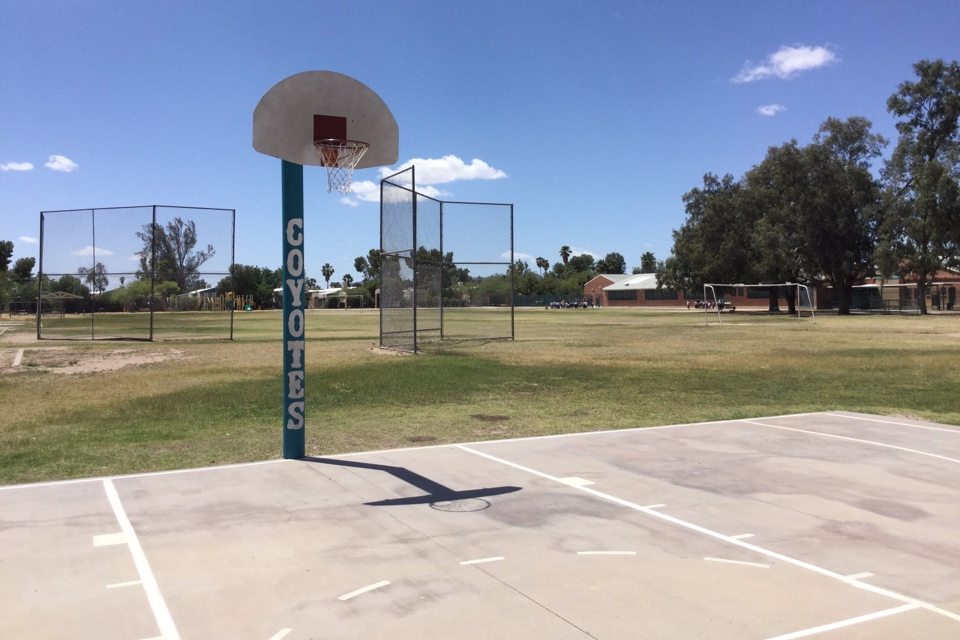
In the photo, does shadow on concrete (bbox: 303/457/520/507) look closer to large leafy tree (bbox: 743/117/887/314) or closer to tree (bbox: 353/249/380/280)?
large leafy tree (bbox: 743/117/887/314)

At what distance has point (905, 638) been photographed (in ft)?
12.0

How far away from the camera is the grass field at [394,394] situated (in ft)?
28.9

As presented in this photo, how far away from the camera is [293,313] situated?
794 centimetres

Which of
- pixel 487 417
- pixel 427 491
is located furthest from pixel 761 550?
pixel 487 417

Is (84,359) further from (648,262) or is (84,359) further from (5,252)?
(648,262)

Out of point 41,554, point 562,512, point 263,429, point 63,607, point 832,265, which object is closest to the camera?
point 63,607

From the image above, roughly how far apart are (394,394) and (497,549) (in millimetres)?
8259

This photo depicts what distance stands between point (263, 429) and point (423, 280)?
12365 mm

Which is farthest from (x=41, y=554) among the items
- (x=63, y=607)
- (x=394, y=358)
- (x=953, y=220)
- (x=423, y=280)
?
(x=953, y=220)

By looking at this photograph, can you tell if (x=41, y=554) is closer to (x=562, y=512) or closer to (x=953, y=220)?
(x=562, y=512)

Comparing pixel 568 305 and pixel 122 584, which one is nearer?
pixel 122 584

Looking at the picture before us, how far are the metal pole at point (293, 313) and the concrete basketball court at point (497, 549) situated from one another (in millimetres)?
383

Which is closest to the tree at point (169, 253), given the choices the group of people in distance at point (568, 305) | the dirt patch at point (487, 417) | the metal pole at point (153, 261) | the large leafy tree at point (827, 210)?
the metal pole at point (153, 261)

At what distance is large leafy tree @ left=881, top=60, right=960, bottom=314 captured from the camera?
5081cm
